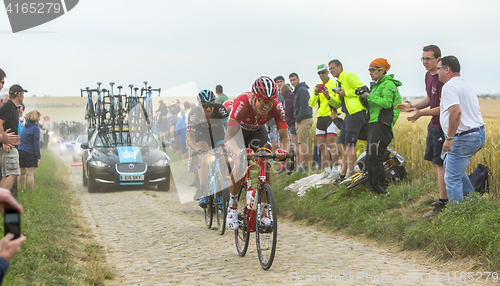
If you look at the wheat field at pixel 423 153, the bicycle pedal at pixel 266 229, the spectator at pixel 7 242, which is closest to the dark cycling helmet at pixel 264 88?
the bicycle pedal at pixel 266 229

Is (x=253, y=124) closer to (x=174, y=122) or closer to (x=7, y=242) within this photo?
(x=7, y=242)

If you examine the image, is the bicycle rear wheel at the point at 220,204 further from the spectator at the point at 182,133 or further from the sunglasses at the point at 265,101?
the spectator at the point at 182,133

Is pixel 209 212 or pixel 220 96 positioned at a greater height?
pixel 220 96

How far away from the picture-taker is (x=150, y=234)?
763 centimetres

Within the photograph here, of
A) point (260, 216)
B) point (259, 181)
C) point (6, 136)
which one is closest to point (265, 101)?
point (259, 181)

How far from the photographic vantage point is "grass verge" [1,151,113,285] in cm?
449

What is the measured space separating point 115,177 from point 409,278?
372 inches

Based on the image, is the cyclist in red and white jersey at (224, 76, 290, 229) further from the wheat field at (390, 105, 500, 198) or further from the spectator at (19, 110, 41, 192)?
the spectator at (19, 110, 41, 192)

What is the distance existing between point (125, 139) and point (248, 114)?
8.44m

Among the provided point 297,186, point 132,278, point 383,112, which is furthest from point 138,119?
point 132,278

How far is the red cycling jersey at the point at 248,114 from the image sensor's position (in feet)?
19.8

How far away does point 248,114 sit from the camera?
20.3 ft

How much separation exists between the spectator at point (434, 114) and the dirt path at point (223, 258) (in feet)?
4.47

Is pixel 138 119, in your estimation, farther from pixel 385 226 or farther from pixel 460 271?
pixel 460 271
